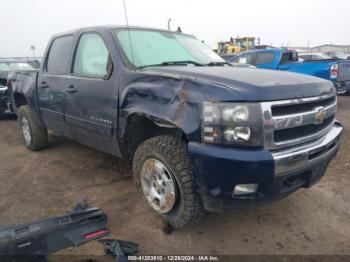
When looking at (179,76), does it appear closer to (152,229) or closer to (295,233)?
(152,229)

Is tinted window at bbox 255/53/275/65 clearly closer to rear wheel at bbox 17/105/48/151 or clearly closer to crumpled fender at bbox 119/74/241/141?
rear wheel at bbox 17/105/48/151

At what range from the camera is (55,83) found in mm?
4223

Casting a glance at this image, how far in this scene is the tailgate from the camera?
881cm

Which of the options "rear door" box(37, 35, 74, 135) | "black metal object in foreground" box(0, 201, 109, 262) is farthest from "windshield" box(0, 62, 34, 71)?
"black metal object in foreground" box(0, 201, 109, 262)

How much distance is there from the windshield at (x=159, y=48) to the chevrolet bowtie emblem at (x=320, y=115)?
1409 mm

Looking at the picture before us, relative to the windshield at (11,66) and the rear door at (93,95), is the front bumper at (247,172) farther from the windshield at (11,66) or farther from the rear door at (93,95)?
the windshield at (11,66)

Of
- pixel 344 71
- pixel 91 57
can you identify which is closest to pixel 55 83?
pixel 91 57

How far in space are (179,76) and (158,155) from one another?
0.67m

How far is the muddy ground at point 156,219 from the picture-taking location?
2736mm

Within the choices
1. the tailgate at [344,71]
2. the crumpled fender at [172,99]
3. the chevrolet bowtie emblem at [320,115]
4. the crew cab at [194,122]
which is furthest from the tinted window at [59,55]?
the tailgate at [344,71]

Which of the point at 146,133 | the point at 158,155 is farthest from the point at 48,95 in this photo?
the point at 158,155

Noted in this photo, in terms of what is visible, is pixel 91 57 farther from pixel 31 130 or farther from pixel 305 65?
pixel 305 65

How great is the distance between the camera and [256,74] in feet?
9.25

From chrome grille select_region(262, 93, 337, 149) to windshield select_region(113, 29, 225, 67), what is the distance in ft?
4.51
